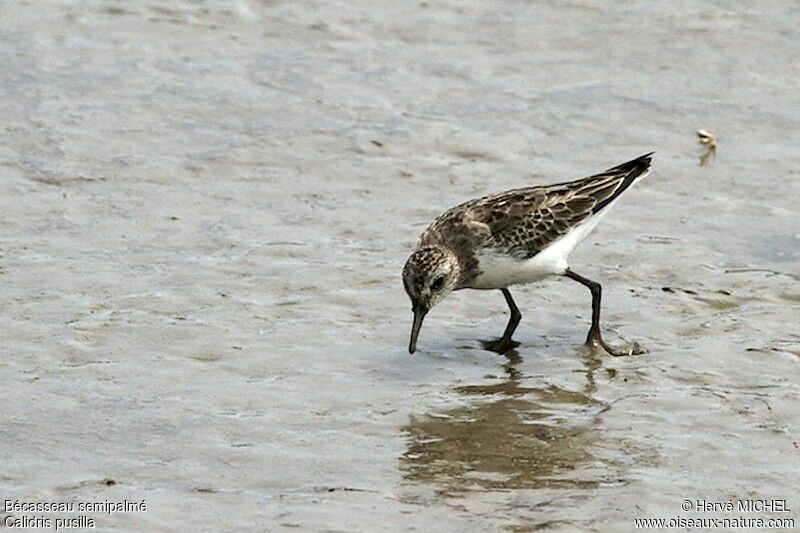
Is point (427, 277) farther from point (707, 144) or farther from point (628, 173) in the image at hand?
point (707, 144)

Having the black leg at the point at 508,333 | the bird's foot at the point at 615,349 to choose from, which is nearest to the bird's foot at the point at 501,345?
the black leg at the point at 508,333

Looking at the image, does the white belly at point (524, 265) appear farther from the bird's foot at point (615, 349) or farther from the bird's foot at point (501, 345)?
the bird's foot at point (615, 349)

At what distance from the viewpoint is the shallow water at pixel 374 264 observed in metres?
9.84

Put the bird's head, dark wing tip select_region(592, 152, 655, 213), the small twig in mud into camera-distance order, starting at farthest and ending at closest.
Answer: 1. the small twig in mud
2. dark wing tip select_region(592, 152, 655, 213)
3. the bird's head

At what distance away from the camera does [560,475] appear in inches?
387

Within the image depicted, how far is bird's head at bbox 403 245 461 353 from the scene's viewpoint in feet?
38.8

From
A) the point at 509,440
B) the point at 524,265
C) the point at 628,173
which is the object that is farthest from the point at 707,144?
the point at 509,440

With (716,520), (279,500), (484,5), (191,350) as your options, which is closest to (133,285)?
(191,350)

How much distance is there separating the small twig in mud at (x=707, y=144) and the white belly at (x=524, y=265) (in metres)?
3.84

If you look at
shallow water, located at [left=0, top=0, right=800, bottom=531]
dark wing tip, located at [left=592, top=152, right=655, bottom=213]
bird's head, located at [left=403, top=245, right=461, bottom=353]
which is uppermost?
dark wing tip, located at [left=592, top=152, right=655, bottom=213]

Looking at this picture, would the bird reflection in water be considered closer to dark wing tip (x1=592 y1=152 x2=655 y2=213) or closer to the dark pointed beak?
the dark pointed beak

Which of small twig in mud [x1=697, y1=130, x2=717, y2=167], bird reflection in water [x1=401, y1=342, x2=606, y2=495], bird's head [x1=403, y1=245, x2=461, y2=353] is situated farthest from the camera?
small twig in mud [x1=697, y1=130, x2=717, y2=167]

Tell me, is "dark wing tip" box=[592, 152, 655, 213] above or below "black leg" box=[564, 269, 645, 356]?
above

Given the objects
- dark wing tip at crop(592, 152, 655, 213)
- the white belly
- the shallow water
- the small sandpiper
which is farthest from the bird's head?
dark wing tip at crop(592, 152, 655, 213)
